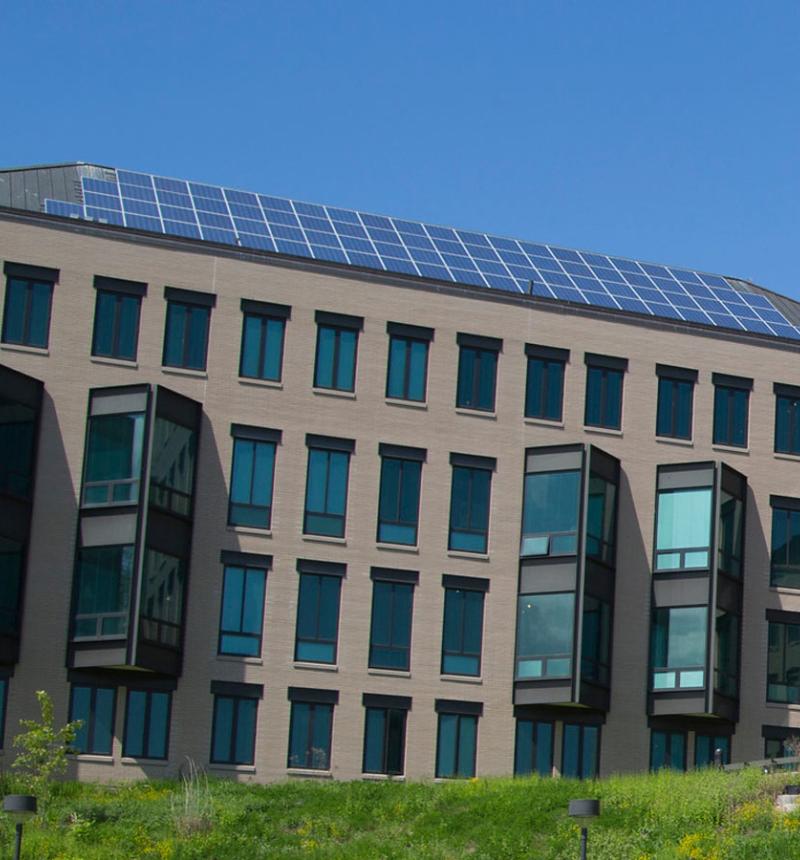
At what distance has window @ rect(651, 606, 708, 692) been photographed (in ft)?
154

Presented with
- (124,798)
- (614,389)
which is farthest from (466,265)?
(124,798)

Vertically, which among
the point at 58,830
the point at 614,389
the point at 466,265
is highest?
the point at 466,265

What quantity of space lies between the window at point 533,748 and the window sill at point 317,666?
4962mm

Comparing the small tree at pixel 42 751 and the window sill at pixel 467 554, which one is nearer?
the small tree at pixel 42 751

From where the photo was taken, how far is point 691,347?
4978cm

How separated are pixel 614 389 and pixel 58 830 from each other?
20.2m

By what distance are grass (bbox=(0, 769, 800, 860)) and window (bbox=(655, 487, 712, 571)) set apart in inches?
367

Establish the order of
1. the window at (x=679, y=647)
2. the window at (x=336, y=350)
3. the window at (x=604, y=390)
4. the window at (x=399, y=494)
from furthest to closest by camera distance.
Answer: the window at (x=604, y=390), the window at (x=679, y=647), the window at (x=336, y=350), the window at (x=399, y=494)

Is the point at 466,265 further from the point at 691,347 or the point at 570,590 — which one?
the point at 570,590

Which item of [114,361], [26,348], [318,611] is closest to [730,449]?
[318,611]

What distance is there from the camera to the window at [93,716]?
140ft

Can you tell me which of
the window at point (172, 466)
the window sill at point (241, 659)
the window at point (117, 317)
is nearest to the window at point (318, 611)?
the window sill at point (241, 659)

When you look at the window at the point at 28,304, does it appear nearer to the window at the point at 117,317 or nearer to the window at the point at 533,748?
the window at the point at 117,317

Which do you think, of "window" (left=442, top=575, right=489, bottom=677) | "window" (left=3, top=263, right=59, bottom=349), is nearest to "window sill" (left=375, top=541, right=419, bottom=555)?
"window" (left=442, top=575, right=489, bottom=677)
